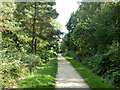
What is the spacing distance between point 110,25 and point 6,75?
32.4 feet

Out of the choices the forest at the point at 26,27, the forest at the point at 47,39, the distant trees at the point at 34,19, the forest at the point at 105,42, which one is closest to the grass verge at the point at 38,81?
the forest at the point at 47,39

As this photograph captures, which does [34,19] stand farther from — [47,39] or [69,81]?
[69,81]

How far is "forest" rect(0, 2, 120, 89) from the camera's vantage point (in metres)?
7.86

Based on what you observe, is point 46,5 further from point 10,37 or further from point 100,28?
point 100,28

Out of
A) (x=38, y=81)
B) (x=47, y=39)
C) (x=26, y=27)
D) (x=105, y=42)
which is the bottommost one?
(x=38, y=81)

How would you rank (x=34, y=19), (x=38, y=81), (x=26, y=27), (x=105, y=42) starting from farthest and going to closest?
1. (x=26, y=27)
2. (x=34, y=19)
3. (x=105, y=42)
4. (x=38, y=81)

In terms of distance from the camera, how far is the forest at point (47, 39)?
7.86 metres

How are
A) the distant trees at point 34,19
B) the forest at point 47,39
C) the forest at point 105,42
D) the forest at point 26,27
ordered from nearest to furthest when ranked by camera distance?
the forest at point 47,39 < the forest at point 105,42 < the forest at point 26,27 < the distant trees at point 34,19

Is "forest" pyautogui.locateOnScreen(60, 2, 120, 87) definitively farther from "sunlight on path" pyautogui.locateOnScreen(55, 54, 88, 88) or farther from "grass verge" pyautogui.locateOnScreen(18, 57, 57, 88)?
"grass verge" pyautogui.locateOnScreen(18, 57, 57, 88)

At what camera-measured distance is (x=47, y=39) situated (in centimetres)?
2070

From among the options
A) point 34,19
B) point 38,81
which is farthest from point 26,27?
point 38,81

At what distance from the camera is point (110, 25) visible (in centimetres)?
1274

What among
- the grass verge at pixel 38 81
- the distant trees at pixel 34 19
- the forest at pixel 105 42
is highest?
the distant trees at pixel 34 19

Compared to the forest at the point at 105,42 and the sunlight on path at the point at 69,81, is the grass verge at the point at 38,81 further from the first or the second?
the forest at the point at 105,42
